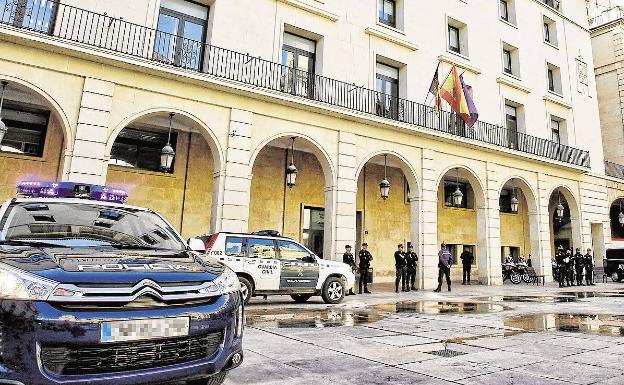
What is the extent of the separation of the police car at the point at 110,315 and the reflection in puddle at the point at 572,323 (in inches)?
238

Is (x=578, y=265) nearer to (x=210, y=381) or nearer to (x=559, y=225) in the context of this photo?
(x=559, y=225)

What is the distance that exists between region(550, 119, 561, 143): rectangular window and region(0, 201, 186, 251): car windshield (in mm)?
24392

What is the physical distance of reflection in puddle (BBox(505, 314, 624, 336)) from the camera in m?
6.81

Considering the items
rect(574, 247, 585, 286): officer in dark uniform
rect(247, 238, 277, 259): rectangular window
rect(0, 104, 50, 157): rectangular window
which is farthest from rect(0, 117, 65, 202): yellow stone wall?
rect(574, 247, 585, 286): officer in dark uniform

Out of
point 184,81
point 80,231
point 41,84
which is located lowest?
point 80,231

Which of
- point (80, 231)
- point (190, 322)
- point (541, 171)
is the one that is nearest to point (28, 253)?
point (80, 231)

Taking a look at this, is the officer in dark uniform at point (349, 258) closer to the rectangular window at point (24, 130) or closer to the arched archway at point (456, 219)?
the arched archway at point (456, 219)

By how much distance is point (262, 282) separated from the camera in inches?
380

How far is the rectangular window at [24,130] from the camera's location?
12.5 meters

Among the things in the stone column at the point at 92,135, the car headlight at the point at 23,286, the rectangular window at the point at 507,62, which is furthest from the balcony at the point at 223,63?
the car headlight at the point at 23,286

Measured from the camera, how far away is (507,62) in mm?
22047

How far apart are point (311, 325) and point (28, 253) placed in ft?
16.2

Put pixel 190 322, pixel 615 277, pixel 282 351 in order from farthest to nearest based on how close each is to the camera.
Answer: pixel 615 277 → pixel 282 351 → pixel 190 322

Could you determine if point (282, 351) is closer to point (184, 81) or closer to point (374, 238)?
point (184, 81)
